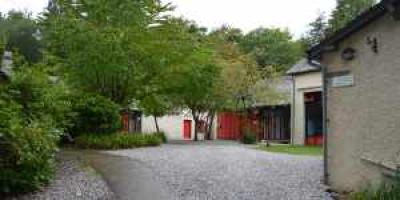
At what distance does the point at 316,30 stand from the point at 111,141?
40204 millimetres

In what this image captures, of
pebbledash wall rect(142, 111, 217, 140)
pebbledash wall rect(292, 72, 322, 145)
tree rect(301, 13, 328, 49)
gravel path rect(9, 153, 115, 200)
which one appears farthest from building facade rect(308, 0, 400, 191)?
tree rect(301, 13, 328, 49)

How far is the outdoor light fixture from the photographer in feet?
34.7

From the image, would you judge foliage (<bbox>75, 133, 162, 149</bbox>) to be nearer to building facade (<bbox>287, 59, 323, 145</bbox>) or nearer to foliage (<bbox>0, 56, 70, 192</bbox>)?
foliage (<bbox>0, 56, 70, 192</bbox>)

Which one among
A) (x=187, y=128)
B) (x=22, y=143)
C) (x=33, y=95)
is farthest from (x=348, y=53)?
(x=187, y=128)

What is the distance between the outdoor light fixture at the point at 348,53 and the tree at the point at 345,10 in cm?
4164

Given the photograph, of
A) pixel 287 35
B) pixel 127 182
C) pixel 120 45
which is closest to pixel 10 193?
pixel 127 182

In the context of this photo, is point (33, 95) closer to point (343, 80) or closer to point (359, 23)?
point (343, 80)

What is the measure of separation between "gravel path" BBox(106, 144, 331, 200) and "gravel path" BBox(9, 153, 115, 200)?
54.2 inches

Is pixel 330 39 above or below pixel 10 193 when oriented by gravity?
above

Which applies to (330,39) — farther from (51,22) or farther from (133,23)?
(51,22)

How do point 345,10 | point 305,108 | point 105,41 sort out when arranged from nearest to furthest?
point 105,41
point 305,108
point 345,10

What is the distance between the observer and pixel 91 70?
22.5 m

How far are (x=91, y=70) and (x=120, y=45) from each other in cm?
185

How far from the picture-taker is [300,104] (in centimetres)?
2992
